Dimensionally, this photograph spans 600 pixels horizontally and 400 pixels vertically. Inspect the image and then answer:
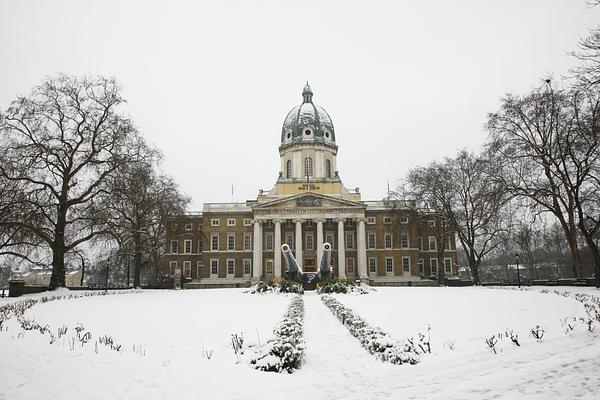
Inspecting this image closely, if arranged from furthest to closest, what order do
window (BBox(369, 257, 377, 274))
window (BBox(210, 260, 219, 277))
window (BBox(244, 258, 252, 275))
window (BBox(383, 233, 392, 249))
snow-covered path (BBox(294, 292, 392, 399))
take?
1. window (BBox(244, 258, 252, 275))
2. window (BBox(210, 260, 219, 277))
3. window (BBox(383, 233, 392, 249))
4. window (BBox(369, 257, 377, 274))
5. snow-covered path (BBox(294, 292, 392, 399))

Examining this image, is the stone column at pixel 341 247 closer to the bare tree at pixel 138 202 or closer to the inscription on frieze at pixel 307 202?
the inscription on frieze at pixel 307 202

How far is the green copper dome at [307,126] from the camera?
6118 cm

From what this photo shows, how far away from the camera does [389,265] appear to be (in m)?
56.4

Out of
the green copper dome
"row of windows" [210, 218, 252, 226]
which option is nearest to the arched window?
the green copper dome

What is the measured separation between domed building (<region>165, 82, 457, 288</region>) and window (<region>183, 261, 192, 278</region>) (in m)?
0.14

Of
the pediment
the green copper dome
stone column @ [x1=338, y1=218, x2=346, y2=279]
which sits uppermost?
the green copper dome

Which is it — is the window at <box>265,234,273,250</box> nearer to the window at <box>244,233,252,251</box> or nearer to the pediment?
the window at <box>244,233,252,251</box>

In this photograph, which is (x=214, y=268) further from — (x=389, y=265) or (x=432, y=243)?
(x=432, y=243)

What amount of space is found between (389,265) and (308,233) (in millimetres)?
11820

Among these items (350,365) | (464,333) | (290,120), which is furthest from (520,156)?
(290,120)

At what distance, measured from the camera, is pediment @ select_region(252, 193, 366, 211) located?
178 feet

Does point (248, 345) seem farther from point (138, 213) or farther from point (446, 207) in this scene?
point (446, 207)

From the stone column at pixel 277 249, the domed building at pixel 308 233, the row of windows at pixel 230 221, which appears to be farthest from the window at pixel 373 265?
the row of windows at pixel 230 221

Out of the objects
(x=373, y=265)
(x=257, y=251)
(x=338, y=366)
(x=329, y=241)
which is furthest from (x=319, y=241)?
(x=338, y=366)
